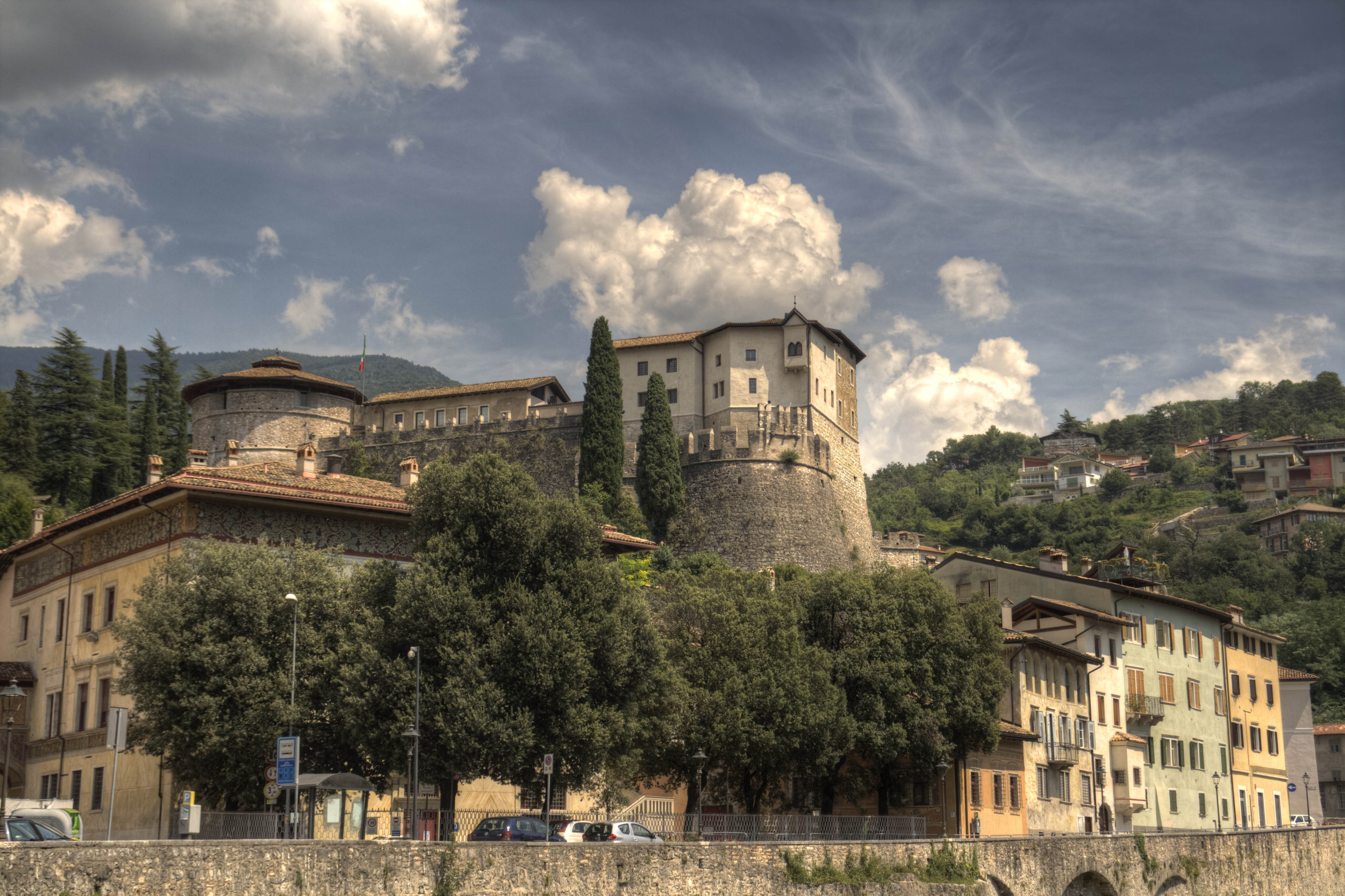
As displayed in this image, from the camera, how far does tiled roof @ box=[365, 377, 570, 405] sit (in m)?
96.7

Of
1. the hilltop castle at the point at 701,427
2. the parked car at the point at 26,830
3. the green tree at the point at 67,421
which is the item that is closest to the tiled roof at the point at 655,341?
the hilltop castle at the point at 701,427

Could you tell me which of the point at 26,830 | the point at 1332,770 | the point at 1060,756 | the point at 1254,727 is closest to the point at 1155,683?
the point at 1060,756

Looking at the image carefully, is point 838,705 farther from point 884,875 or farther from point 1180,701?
point 1180,701

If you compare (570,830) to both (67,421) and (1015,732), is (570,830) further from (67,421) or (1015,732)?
(67,421)

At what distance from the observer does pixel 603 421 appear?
281ft

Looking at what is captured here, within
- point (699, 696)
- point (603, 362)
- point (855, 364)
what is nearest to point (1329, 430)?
point (855, 364)

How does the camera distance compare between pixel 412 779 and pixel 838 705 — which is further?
pixel 838 705

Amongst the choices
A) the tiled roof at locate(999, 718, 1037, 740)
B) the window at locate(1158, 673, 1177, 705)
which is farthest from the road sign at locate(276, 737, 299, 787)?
the window at locate(1158, 673, 1177, 705)

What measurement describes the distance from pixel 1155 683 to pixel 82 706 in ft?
146

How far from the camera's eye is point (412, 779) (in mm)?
29281

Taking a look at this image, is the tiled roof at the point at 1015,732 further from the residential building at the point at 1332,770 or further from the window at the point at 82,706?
the residential building at the point at 1332,770

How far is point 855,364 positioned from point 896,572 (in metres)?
61.6

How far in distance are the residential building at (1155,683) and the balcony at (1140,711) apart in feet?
0.16

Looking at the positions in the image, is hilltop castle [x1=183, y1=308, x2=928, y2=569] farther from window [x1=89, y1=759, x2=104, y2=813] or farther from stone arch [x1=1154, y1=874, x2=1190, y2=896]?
window [x1=89, y1=759, x2=104, y2=813]
